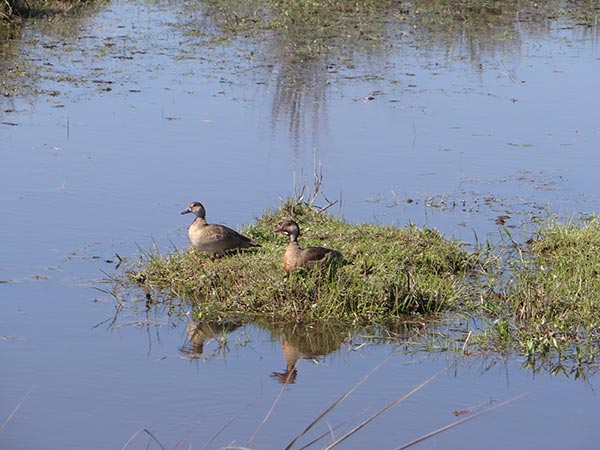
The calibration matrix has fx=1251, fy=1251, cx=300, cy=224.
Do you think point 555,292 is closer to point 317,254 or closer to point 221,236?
point 317,254

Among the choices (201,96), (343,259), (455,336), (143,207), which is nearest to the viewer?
(455,336)

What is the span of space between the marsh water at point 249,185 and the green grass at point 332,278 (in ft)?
0.71

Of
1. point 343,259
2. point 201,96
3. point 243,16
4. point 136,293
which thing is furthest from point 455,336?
point 243,16

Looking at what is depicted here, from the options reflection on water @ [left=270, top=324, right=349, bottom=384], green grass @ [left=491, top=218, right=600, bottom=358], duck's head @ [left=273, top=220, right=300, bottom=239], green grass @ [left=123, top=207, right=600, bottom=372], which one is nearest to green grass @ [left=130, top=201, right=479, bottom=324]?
green grass @ [left=123, top=207, right=600, bottom=372]

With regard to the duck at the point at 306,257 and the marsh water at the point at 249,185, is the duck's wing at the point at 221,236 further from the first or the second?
the marsh water at the point at 249,185

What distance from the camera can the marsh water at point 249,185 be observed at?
6.97 meters

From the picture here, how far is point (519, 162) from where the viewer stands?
12.8 m

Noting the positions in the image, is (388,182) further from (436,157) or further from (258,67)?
(258,67)

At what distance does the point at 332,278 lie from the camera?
28.0 feet

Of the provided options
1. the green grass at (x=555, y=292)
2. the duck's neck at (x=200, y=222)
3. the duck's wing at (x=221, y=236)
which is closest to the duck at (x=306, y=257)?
the duck's wing at (x=221, y=236)

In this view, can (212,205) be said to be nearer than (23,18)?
Yes

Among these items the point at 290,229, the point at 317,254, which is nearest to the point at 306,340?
the point at 317,254

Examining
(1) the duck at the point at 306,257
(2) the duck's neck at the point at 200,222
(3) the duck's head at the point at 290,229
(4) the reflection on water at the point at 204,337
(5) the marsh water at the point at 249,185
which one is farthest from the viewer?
(2) the duck's neck at the point at 200,222

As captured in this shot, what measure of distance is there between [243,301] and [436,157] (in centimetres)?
500
